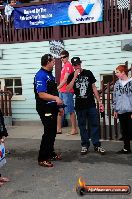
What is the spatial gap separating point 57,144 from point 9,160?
1367 millimetres

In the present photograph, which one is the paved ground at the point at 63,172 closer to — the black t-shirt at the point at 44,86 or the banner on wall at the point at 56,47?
the black t-shirt at the point at 44,86

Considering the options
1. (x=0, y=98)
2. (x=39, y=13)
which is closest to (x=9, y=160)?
(x=0, y=98)

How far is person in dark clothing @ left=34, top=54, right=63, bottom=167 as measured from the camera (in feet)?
18.8

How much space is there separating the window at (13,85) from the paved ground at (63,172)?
3448 mm

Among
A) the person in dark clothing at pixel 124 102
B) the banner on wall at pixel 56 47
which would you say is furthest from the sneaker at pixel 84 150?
the banner on wall at pixel 56 47

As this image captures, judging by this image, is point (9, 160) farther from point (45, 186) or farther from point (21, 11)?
point (21, 11)

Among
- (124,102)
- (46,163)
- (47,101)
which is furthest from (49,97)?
(124,102)

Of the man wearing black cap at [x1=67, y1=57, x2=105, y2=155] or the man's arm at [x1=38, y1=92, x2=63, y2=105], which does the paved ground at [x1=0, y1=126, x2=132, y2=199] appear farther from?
the man's arm at [x1=38, y1=92, x2=63, y2=105]

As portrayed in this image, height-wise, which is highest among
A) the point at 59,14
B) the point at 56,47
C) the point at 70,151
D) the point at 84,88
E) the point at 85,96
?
the point at 59,14

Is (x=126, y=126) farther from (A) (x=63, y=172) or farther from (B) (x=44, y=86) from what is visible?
(B) (x=44, y=86)

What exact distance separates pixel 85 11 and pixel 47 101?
4.81 meters

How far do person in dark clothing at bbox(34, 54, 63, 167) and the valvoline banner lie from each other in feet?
14.4

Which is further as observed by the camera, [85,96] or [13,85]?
[13,85]

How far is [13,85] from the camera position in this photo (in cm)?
1096
